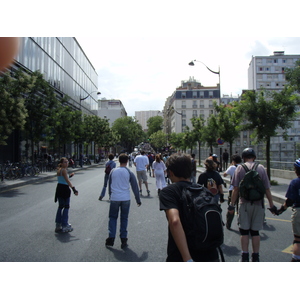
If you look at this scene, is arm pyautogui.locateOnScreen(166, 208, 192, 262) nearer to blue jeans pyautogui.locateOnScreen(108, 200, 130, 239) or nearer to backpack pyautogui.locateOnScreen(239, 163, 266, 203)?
backpack pyautogui.locateOnScreen(239, 163, 266, 203)

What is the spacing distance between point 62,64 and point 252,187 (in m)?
37.1

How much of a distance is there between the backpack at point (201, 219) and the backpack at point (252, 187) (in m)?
2.29

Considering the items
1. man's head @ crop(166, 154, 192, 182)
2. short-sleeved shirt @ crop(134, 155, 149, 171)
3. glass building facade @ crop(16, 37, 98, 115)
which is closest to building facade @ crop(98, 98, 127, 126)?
glass building facade @ crop(16, 37, 98, 115)

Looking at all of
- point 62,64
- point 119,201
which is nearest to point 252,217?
point 119,201

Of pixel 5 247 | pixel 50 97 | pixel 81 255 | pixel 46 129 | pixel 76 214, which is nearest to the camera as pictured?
pixel 81 255

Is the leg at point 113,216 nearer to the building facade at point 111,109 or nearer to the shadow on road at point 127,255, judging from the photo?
the shadow on road at point 127,255

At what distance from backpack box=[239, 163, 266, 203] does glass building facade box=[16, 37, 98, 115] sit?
76.2ft

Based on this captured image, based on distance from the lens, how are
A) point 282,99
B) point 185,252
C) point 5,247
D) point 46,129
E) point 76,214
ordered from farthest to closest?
point 46,129 < point 282,99 < point 76,214 < point 5,247 < point 185,252

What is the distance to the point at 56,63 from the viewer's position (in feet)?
115

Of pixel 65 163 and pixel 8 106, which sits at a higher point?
pixel 8 106

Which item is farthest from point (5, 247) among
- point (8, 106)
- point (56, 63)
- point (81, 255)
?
point (56, 63)

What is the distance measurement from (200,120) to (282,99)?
25107 millimetres

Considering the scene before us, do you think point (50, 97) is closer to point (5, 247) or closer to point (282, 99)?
point (282, 99)

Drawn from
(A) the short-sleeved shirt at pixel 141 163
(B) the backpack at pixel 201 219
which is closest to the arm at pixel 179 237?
(B) the backpack at pixel 201 219
